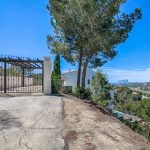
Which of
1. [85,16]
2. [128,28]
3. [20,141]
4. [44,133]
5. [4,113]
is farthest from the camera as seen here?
[128,28]

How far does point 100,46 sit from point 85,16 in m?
2.60

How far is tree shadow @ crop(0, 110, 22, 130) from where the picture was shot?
10.0m

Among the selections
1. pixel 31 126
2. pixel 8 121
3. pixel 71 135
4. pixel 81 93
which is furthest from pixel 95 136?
pixel 81 93

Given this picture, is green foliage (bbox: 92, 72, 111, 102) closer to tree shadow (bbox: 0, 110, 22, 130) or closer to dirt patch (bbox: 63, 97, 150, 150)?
dirt patch (bbox: 63, 97, 150, 150)

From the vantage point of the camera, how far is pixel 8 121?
1069 centimetres

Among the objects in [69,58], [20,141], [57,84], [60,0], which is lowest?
[20,141]

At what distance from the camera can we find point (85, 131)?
9.69 metres

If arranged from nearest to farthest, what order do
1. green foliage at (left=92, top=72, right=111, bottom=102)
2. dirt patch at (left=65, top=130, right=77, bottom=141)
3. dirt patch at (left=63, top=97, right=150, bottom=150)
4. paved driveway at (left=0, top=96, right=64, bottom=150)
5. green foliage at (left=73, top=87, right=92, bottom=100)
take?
1. paved driveway at (left=0, top=96, right=64, bottom=150)
2. dirt patch at (left=63, top=97, right=150, bottom=150)
3. dirt patch at (left=65, top=130, right=77, bottom=141)
4. green foliage at (left=73, top=87, right=92, bottom=100)
5. green foliage at (left=92, top=72, right=111, bottom=102)

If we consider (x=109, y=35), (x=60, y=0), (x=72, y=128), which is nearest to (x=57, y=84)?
(x=109, y=35)

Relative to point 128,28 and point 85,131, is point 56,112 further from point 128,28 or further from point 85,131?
point 128,28

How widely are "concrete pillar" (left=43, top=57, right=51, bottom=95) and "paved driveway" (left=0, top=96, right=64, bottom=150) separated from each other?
4678 mm

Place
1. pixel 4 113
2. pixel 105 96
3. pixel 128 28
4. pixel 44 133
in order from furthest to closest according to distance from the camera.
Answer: pixel 105 96 → pixel 128 28 → pixel 4 113 → pixel 44 133

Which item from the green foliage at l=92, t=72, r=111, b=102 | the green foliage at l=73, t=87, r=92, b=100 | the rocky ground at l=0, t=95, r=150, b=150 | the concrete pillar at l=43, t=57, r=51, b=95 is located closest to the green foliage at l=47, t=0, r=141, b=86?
the green foliage at l=73, t=87, r=92, b=100

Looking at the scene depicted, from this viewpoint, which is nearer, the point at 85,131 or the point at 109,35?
the point at 85,131
